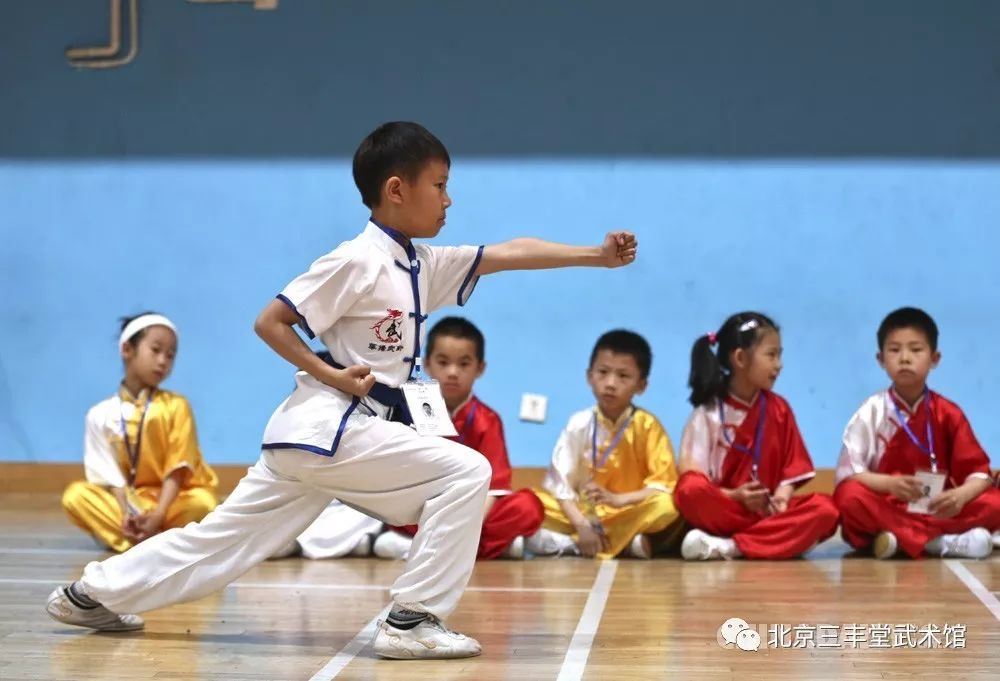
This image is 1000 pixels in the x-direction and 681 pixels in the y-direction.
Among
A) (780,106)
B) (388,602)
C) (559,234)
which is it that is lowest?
(388,602)

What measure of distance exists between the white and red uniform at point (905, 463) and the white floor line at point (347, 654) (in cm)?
200

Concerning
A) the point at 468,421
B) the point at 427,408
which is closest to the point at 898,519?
the point at 468,421

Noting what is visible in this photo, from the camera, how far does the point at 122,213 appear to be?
6.93 meters

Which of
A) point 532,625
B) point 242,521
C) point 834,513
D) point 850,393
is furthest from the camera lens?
point 850,393

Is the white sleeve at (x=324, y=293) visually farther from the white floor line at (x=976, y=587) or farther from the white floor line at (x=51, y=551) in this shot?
the white floor line at (x=51, y=551)

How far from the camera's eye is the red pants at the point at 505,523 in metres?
4.99

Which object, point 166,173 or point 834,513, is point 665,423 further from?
point 166,173

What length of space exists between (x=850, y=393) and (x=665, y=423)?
86 centimetres

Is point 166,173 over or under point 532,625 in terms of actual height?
over

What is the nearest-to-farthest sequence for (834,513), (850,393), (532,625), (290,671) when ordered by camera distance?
(290,671) < (532,625) < (834,513) < (850,393)

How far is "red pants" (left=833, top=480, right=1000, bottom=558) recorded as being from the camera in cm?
493

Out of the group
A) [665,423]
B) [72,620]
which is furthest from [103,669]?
[665,423]

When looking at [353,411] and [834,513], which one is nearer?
[353,411]

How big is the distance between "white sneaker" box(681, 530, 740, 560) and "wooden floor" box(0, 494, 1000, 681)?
0.26 ft
